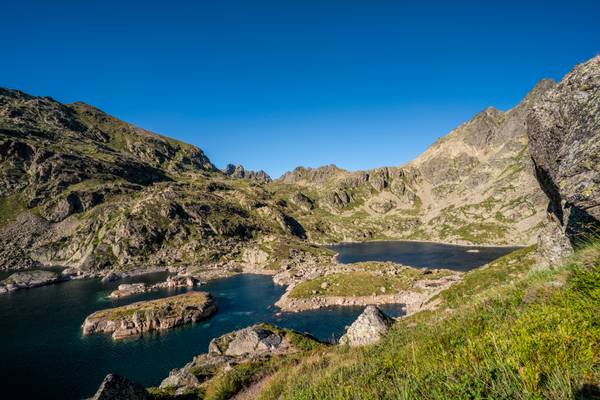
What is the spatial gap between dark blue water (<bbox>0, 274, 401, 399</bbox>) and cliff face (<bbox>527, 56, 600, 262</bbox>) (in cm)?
6533

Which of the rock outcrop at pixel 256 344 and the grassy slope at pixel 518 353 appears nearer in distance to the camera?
the grassy slope at pixel 518 353

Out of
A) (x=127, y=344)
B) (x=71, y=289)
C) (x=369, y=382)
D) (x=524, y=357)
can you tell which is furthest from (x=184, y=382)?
(x=71, y=289)

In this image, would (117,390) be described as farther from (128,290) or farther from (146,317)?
(128,290)

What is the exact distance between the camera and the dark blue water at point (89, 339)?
58219 millimetres

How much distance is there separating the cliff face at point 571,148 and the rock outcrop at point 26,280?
7240 inches

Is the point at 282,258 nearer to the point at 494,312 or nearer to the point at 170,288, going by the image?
the point at 170,288

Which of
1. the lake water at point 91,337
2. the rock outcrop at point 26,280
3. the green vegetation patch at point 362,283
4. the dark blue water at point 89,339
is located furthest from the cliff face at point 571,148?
the rock outcrop at point 26,280

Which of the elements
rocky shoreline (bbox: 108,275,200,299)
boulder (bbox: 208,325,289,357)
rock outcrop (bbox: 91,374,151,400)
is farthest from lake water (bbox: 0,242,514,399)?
rock outcrop (bbox: 91,374,151,400)

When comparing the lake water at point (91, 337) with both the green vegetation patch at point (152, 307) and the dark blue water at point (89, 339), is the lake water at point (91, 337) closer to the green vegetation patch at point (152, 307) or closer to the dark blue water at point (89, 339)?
the dark blue water at point (89, 339)

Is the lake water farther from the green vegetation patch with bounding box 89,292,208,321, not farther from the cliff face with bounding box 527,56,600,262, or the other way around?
the cliff face with bounding box 527,56,600,262

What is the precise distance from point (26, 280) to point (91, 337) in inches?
3739

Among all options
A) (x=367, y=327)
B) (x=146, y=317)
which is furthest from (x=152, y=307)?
(x=367, y=327)

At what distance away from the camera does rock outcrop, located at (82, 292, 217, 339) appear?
8106 cm

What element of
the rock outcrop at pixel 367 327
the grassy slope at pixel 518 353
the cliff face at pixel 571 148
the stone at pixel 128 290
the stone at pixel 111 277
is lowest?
the stone at pixel 128 290
